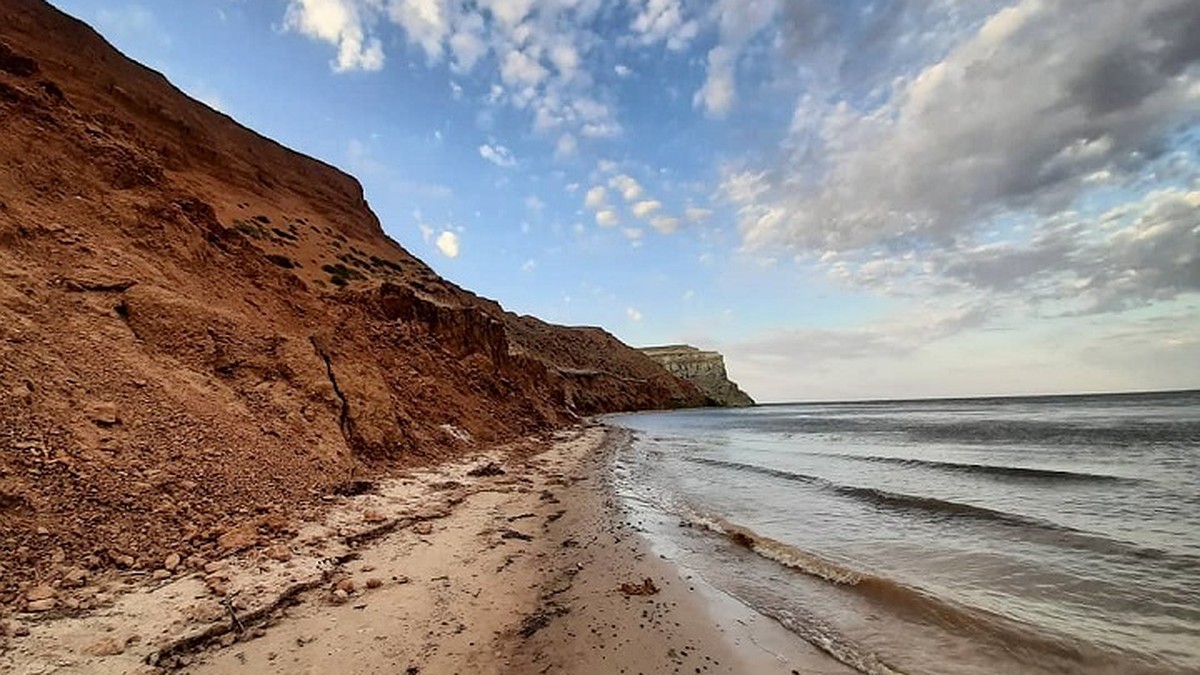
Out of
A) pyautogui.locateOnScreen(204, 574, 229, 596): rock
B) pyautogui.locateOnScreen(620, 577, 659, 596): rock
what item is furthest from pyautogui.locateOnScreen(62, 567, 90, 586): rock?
pyautogui.locateOnScreen(620, 577, 659, 596): rock

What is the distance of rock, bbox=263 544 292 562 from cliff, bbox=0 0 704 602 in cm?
52

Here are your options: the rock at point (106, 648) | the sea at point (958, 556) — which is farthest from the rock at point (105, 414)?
the sea at point (958, 556)

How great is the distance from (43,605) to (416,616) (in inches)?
114

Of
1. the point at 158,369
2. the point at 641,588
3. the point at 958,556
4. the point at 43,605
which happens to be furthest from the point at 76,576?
the point at 958,556

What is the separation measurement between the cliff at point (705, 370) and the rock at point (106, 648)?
444ft

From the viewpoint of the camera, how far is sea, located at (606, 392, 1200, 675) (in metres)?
5.01

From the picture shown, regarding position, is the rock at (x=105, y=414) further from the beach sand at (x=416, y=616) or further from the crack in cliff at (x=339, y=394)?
the crack in cliff at (x=339, y=394)

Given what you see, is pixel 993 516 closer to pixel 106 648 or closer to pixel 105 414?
pixel 106 648

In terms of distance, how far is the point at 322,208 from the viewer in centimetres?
4031

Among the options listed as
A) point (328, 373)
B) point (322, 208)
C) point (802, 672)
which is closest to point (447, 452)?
point (328, 373)

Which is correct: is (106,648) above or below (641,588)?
above

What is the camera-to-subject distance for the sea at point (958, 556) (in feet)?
16.4

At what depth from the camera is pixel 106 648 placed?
388cm

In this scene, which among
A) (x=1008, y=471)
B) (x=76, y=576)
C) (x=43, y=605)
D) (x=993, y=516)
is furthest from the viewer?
(x=1008, y=471)
